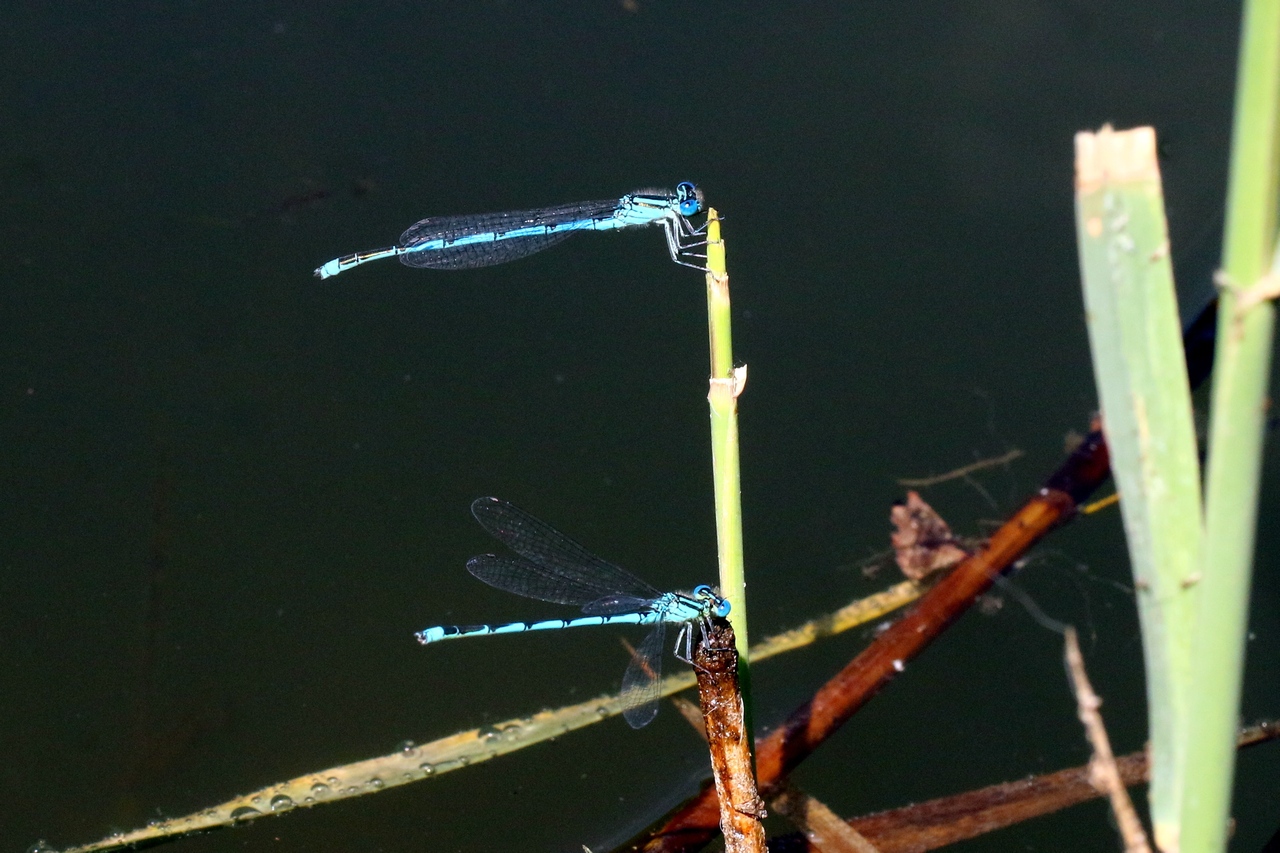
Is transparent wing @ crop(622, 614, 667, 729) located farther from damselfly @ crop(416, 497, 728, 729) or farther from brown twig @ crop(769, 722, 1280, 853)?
brown twig @ crop(769, 722, 1280, 853)

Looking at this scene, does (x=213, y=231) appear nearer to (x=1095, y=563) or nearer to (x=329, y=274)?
(x=329, y=274)

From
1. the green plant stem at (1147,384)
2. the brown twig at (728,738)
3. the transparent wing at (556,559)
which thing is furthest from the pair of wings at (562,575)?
the green plant stem at (1147,384)

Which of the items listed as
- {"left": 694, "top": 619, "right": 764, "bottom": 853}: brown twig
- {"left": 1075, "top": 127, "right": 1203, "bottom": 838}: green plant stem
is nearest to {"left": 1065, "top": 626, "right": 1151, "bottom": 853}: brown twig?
{"left": 1075, "top": 127, "right": 1203, "bottom": 838}: green plant stem

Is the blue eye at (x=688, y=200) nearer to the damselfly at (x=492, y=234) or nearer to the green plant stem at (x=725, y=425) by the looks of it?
the damselfly at (x=492, y=234)

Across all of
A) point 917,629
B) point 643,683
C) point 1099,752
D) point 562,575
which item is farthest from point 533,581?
point 1099,752

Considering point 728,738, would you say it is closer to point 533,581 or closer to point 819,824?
point 819,824

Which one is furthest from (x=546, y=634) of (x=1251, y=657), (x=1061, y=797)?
(x=1251, y=657)
